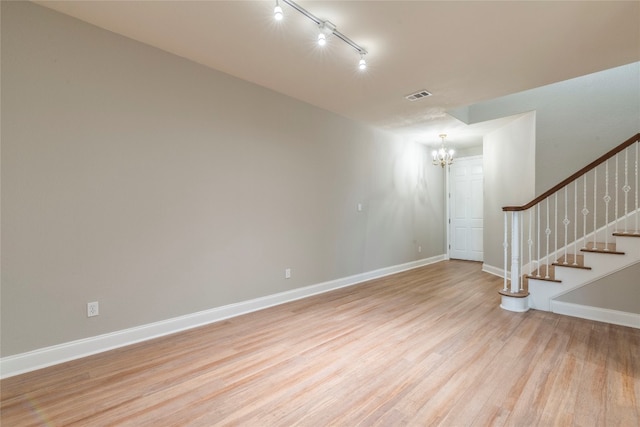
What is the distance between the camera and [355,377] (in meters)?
2.16

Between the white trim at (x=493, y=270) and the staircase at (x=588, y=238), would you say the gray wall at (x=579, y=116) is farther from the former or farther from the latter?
the white trim at (x=493, y=270)

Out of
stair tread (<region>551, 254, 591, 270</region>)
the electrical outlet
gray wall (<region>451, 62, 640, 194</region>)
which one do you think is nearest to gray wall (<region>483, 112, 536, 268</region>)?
gray wall (<region>451, 62, 640, 194</region>)

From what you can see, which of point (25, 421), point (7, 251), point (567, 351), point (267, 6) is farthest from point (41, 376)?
point (567, 351)

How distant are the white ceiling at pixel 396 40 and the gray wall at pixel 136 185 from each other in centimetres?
33

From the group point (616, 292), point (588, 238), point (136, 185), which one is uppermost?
point (136, 185)

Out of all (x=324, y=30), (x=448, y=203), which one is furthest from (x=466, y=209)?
(x=324, y=30)

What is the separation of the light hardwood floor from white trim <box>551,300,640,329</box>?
14 centimetres

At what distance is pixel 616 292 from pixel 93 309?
5203 millimetres

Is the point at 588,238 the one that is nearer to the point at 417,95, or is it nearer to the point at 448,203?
the point at 417,95

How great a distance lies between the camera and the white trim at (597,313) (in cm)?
313

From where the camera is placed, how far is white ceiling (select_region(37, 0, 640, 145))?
7.56 feet

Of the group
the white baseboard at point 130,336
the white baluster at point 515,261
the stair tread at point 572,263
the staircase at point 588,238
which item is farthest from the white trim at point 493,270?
the white baseboard at point 130,336

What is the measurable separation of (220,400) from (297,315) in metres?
1.65

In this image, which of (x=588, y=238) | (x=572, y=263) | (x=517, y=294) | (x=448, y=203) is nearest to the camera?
(x=572, y=263)
